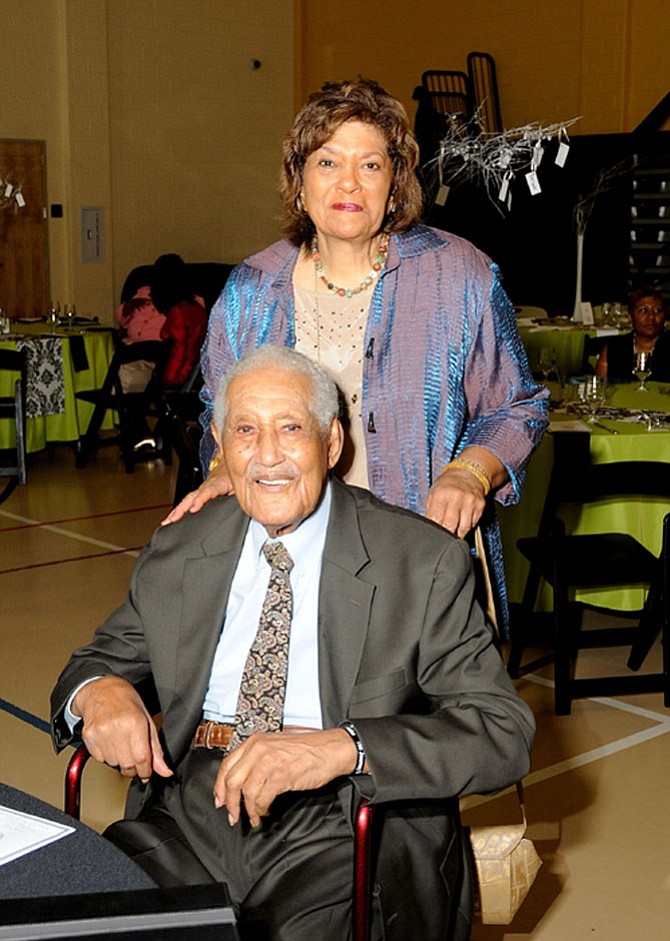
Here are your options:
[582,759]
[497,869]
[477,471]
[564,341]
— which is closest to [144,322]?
[564,341]

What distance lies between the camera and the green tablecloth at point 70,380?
7988mm

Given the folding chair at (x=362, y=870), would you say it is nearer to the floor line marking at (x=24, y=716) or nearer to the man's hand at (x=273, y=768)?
the man's hand at (x=273, y=768)

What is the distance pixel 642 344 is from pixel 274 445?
4.52 m

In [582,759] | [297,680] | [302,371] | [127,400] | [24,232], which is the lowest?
[582,759]

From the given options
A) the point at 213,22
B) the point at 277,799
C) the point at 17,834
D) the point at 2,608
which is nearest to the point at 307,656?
the point at 277,799

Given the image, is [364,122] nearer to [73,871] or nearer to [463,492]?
[463,492]

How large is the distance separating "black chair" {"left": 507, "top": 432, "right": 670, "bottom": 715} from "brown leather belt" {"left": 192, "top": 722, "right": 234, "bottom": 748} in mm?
2191

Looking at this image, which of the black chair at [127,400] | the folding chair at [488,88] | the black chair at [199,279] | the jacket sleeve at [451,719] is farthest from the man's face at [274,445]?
the folding chair at [488,88]

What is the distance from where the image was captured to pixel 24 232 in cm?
1167

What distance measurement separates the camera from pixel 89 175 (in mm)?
11992

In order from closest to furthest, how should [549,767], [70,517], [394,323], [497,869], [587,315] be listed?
[497,869], [394,323], [549,767], [70,517], [587,315]

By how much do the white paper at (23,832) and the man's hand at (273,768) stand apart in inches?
9.6

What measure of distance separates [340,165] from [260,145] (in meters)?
11.6

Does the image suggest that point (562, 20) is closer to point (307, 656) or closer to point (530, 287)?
point (530, 287)
